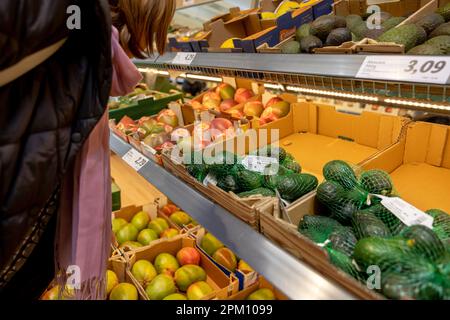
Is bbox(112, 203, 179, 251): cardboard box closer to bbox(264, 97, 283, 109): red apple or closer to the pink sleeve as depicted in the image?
bbox(264, 97, 283, 109): red apple

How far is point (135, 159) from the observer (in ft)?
5.03

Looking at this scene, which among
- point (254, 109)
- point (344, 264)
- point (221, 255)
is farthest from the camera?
point (254, 109)

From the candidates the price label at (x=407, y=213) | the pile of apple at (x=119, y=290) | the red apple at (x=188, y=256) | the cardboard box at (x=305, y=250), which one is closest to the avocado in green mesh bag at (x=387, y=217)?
the price label at (x=407, y=213)

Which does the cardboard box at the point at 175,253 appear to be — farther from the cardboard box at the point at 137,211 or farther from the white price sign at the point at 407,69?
the white price sign at the point at 407,69

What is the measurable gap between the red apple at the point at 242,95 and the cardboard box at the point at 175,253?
41.4 inches

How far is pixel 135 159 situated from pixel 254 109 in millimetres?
878

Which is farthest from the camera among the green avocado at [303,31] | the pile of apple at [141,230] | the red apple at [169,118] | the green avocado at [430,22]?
the red apple at [169,118]

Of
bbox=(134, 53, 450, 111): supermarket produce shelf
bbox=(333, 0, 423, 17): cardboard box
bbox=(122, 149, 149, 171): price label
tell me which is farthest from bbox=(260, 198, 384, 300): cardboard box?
bbox=(333, 0, 423, 17): cardboard box

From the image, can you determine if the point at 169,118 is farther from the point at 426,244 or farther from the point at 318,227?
the point at 426,244

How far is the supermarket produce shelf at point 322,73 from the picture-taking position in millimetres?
808

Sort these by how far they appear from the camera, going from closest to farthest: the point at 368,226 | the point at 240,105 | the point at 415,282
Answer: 1. the point at 415,282
2. the point at 368,226
3. the point at 240,105

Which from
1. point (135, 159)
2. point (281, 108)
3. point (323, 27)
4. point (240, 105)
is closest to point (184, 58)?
point (135, 159)

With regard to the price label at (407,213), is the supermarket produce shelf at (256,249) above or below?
below

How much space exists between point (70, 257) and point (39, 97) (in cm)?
50
